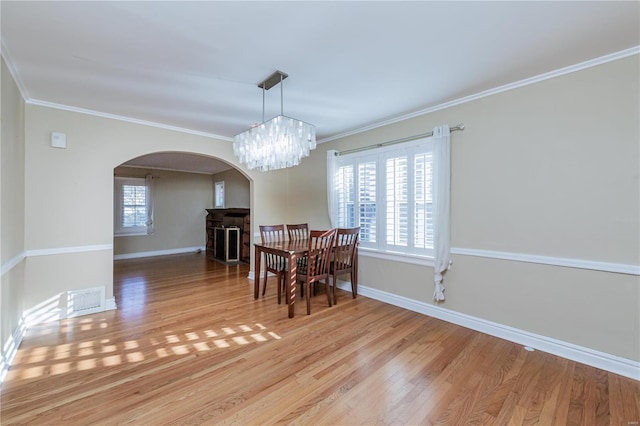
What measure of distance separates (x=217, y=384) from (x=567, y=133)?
3.35 meters

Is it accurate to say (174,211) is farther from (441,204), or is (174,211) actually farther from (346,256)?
(441,204)

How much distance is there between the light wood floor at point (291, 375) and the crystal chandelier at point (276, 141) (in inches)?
67.2

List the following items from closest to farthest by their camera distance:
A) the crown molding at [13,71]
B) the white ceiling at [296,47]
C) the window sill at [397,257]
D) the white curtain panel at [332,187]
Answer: the white ceiling at [296,47]
the crown molding at [13,71]
the window sill at [397,257]
the white curtain panel at [332,187]

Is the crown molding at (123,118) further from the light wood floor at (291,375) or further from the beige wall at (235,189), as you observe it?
the beige wall at (235,189)

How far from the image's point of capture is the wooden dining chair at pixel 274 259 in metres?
3.37

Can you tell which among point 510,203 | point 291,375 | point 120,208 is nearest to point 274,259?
point 291,375

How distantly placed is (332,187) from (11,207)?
11.1 feet

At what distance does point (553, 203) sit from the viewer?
2.30 m

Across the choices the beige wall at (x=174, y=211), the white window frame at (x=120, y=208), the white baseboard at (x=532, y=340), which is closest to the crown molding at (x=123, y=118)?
the white baseboard at (x=532, y=340)

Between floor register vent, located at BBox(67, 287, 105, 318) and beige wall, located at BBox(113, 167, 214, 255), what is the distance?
3.90 metres

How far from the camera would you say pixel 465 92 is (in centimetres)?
267

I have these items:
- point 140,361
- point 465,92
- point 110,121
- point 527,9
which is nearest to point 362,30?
point 527,9

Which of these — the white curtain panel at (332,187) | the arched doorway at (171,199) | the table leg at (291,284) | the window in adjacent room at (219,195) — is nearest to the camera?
the table leg at (291,284)

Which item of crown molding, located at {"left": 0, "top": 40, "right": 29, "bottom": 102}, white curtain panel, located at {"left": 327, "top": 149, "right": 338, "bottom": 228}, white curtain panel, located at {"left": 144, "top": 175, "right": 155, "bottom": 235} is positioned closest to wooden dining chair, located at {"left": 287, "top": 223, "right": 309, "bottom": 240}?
white curtain panel, located at {"left": 327, "top": 149, "right": 338, "bottom": 228}
